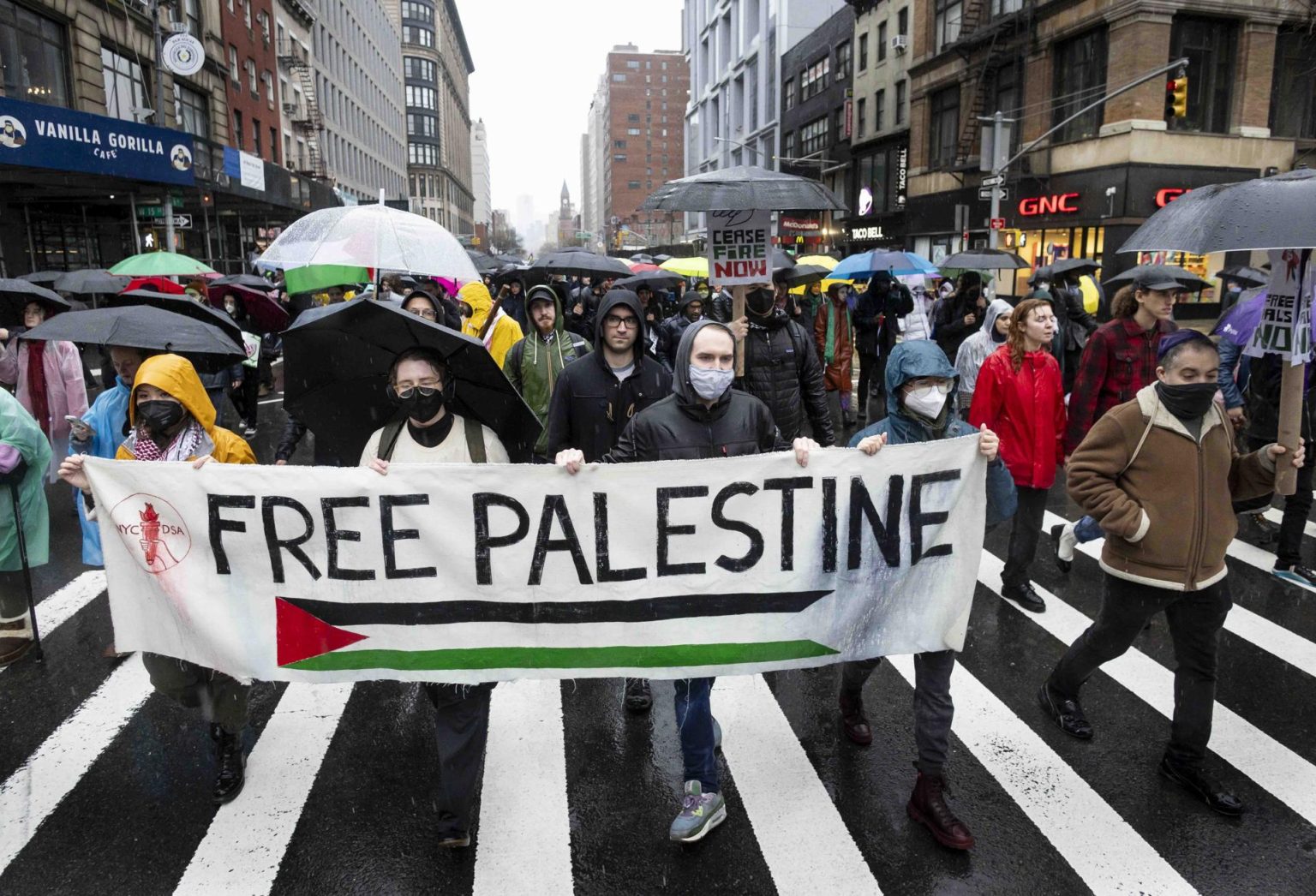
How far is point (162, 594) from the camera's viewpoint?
3.74 m

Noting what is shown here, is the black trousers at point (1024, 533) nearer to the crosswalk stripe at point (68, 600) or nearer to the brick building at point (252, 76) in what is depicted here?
the crosswalk stripe at point (68, 600)

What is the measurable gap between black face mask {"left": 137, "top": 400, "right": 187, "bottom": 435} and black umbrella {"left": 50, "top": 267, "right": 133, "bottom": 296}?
10989 mm

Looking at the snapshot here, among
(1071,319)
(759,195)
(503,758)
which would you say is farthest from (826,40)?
(503,758)

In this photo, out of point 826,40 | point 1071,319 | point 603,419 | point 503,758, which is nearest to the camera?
point 503,758

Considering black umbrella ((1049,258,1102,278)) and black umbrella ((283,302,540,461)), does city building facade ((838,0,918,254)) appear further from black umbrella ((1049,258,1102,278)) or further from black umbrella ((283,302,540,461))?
black umbrella ((283,302,540,461))

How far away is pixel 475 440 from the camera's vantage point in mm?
3830

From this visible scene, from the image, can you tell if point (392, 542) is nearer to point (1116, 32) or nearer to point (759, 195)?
point (759, 195)

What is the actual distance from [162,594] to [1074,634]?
5207 mm

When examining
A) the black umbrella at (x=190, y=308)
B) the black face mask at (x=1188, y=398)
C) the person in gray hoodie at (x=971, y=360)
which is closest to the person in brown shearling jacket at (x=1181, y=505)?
the black face mask at (x=1188, y=398)

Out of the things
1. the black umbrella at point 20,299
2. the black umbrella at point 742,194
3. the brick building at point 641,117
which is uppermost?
the brick building at point 641,117

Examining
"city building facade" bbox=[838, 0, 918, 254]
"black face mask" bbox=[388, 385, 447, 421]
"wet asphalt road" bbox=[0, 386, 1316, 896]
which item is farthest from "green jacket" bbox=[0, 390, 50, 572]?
"city building facade" bbox=[838, 0, 918, 254]

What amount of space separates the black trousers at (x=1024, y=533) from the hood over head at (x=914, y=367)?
2.23 metres

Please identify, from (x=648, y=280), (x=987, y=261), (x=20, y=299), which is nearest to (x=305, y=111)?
(x=648, y=280)

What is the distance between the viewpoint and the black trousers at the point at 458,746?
354 cm
